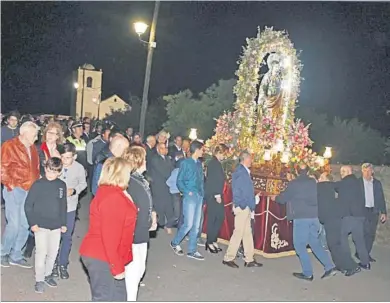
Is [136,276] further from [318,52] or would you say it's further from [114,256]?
[318,52]

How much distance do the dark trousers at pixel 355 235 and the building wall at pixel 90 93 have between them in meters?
77.6

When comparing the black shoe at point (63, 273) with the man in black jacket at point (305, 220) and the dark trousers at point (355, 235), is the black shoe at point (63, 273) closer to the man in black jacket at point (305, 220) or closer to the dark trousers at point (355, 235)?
the man in black jacket at point (305, 220)

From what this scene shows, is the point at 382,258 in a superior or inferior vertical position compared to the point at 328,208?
inferior

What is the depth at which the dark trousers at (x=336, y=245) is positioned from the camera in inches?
333

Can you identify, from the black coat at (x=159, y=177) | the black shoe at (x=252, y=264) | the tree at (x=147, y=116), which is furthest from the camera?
the tree at (x=147, y=116)

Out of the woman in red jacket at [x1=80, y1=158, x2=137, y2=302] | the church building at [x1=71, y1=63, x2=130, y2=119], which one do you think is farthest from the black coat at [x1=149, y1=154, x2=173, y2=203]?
the church building at [x1=71, y1=63, x2=130, y2=119]

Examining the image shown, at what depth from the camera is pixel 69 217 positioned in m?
6.94

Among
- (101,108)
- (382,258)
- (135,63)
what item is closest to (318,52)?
(382,258)

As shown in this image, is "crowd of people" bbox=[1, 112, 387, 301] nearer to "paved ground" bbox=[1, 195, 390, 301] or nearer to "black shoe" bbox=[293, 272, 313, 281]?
"black shoe" bbox=[293, 272, 313, 281]

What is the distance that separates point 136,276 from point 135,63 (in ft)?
139

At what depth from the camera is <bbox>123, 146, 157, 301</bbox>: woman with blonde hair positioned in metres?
5.29

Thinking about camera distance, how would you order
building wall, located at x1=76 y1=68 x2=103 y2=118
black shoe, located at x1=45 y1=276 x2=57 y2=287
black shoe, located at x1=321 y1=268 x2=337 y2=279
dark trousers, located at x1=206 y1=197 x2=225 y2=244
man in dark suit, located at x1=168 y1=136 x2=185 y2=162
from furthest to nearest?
building wall, located at x1=76 y1=68 x2=103 y2=118 → man in dark suit, located at x1=168 y1=136 x2=185 y2=162 → dark trousers, located at x1=206 y1=197 x2=225 y2=244 → black shoe, located at x1=321 y1=268 x2=337 y2=279 → black shoe, located at x1=45 y1=276 x2=57 y2=287

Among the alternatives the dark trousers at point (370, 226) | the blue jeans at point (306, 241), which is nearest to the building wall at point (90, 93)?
the dark trousers at point (370, 226)

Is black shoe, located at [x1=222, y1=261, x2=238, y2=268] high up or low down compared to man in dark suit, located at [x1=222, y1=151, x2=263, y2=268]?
down
